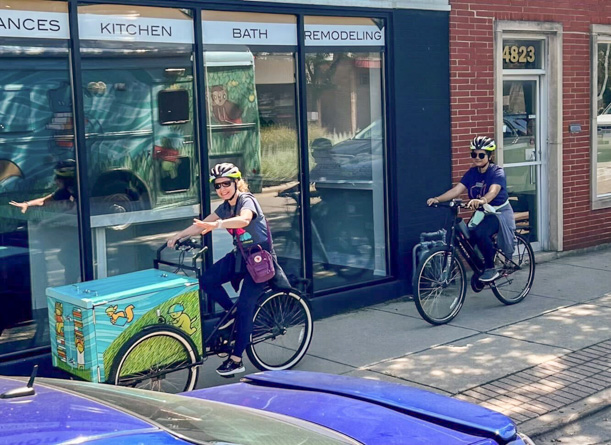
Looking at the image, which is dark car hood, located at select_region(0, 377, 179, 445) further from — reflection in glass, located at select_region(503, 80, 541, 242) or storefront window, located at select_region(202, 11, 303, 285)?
reflection in glass, located at select_region(503, 80, 541, 242)

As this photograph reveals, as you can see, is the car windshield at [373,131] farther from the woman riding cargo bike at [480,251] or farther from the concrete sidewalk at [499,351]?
the concrete sidewalk at [499,351]

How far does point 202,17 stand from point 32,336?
3.18 metres

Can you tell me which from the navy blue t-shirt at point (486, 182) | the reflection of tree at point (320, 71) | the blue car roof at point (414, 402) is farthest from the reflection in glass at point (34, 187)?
the navy blue t-shirt at point (486, 182)

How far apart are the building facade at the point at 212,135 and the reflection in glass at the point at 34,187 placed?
1 cm

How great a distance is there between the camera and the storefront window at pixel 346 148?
9234 millimetres

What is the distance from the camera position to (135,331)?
598 centimetres

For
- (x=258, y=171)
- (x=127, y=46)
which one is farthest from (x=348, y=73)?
(x=127, y=46)

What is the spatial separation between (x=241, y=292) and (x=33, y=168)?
77.4 inches

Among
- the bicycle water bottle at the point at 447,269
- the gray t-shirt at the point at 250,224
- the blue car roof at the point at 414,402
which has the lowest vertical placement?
the bicycle water bottle at the point at 447,269

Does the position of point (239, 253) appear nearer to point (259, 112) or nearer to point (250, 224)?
point (250, 224)

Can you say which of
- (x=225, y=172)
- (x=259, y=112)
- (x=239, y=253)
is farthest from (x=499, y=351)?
(x=259, y=112)

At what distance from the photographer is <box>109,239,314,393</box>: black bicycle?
6.00m

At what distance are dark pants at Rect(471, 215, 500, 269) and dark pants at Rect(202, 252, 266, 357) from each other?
2.99 m

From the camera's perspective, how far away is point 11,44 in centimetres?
697
